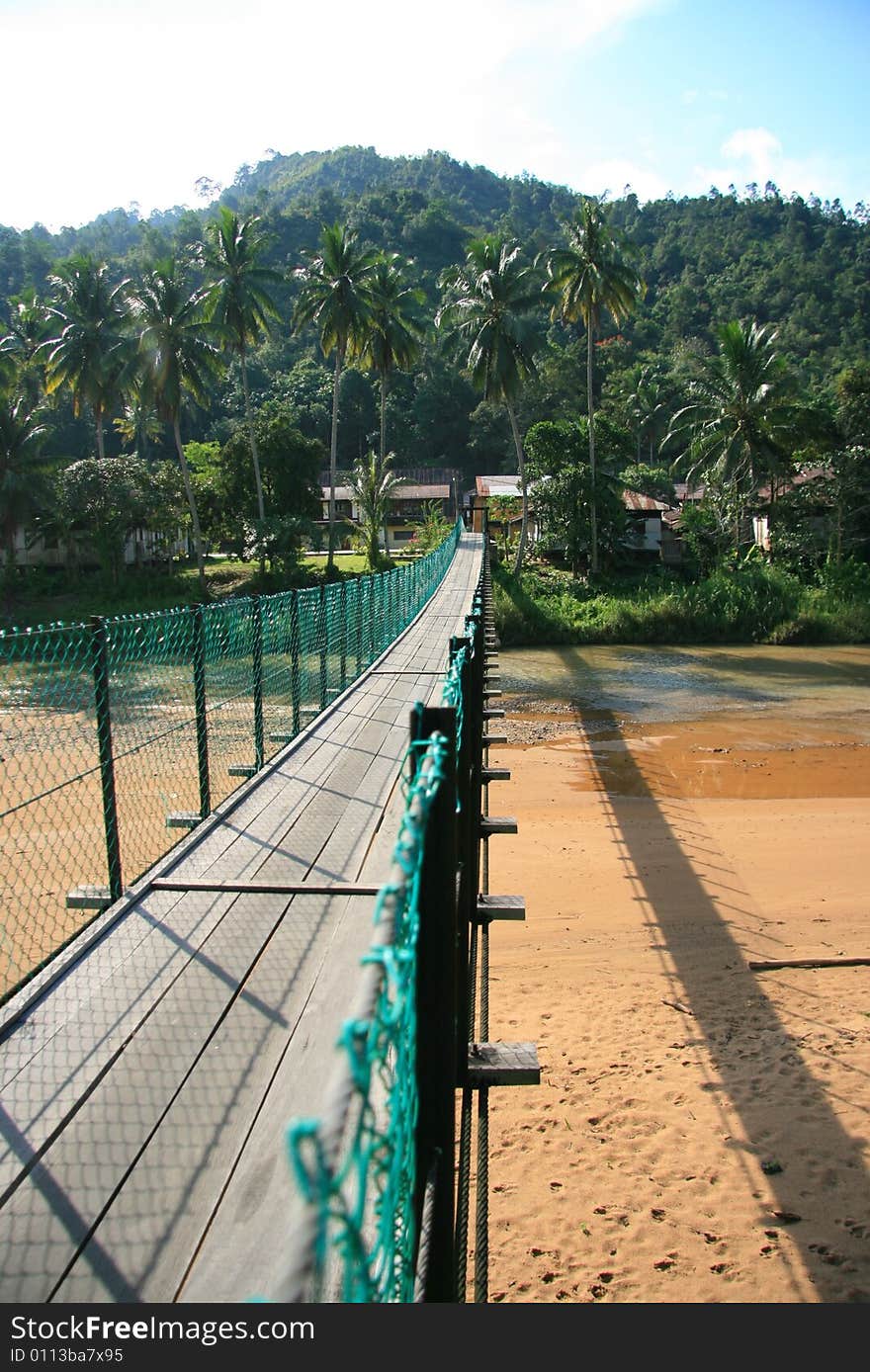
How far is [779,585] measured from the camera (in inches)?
1027

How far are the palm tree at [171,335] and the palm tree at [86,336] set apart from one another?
320 centimetres

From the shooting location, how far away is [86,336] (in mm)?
31844

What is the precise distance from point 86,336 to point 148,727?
20.8 metres

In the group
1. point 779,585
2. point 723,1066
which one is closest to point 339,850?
point 723,1066

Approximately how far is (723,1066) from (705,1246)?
4.54 feet

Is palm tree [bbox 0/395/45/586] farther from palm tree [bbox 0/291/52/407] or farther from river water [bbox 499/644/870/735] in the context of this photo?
river water [bbox 499/644/870/735]

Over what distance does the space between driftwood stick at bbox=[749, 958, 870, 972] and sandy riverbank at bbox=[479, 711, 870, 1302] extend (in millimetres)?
70

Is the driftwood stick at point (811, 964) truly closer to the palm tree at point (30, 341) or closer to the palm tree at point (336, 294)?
the palm tree at point (336, 294)

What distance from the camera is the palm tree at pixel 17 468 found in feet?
Answer: 88.4

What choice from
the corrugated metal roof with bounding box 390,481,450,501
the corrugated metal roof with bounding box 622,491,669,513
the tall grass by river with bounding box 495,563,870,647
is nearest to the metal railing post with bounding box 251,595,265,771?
the tall grass by river with bounding box 495,563,870,647

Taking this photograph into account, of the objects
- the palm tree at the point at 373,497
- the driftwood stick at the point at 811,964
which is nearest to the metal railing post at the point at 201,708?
the driftwood stick at the point at 811,964

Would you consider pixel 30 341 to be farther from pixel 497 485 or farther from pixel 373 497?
pixel 497 485

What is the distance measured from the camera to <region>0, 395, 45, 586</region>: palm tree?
88.4ft

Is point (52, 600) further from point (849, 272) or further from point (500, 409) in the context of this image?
point (849, 272)
